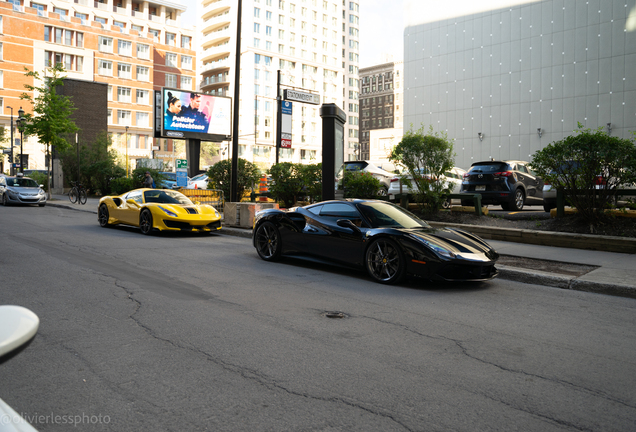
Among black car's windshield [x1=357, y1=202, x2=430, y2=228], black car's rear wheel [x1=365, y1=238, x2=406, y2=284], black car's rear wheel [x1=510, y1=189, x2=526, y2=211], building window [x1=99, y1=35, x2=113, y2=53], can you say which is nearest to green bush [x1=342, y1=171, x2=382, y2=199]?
black car's rear wheel [x1=510, y1=189, x2=526, y2=211]

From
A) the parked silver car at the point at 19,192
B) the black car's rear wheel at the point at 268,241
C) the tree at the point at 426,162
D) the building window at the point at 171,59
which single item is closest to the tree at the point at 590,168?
the tree at the point at 426,162

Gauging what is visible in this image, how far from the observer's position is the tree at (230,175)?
736 inches

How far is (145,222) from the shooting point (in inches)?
538

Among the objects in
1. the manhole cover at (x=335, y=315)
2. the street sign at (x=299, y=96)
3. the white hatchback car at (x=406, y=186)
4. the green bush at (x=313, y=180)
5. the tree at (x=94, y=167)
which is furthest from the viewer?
the tree at (x=94, y=167)

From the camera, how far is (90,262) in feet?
28.4

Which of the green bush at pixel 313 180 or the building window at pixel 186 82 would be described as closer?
the green bush at pixel 313 180

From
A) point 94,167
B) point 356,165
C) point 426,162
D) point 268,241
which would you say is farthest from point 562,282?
point 94,167

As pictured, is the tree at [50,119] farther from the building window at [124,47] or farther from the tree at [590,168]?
the building window at [124,47]

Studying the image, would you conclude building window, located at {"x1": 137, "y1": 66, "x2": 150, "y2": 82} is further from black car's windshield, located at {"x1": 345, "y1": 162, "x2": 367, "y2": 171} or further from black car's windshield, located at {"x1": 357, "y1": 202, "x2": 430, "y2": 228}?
black car's windshield, located at {"x1": 357, "y1": 202, "x2": 430, "y2": 228}

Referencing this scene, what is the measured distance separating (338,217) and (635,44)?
41034 mm

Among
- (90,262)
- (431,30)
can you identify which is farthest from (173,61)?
(90,262)

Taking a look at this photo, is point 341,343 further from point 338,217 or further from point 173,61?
→ point 173,61

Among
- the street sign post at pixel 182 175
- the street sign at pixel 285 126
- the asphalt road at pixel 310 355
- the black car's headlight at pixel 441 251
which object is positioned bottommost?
the asphalt road at pixel 310 355

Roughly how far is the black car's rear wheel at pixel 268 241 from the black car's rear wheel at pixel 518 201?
928 cm
